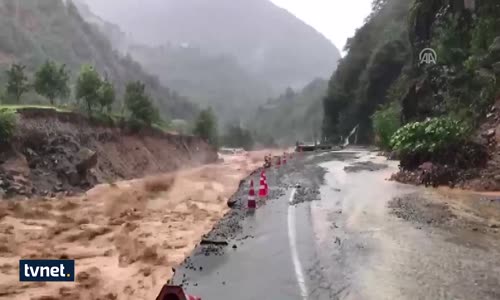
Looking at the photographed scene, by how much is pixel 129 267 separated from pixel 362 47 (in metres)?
75.2

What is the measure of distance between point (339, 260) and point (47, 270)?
5.09 m

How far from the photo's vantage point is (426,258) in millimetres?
7789

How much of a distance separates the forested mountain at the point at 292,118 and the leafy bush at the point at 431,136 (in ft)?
351

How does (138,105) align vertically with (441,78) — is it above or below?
above

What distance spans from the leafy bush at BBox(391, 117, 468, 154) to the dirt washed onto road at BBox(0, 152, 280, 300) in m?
7.65

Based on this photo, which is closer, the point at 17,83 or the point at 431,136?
the point at 431,136

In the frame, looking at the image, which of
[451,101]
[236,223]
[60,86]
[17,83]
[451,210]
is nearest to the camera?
[236,223]

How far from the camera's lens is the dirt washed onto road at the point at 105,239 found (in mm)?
7766

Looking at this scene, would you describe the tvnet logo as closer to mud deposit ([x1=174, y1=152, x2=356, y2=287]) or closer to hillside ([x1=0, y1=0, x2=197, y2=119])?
mud deposit ([x1=174, y1=152, x2=356, y2=287])

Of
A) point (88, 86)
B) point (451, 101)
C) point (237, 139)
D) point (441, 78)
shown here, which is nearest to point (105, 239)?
point (451, 101)

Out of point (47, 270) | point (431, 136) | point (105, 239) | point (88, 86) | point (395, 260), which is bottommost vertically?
point (105, 239)

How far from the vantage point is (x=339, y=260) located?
7785mm

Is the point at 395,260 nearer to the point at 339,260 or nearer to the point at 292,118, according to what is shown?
the point at 339,260

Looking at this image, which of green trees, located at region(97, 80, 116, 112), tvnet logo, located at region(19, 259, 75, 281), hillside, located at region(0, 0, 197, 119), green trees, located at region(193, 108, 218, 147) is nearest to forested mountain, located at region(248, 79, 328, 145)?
hillside, located at region(0, 0, 197, 119)
